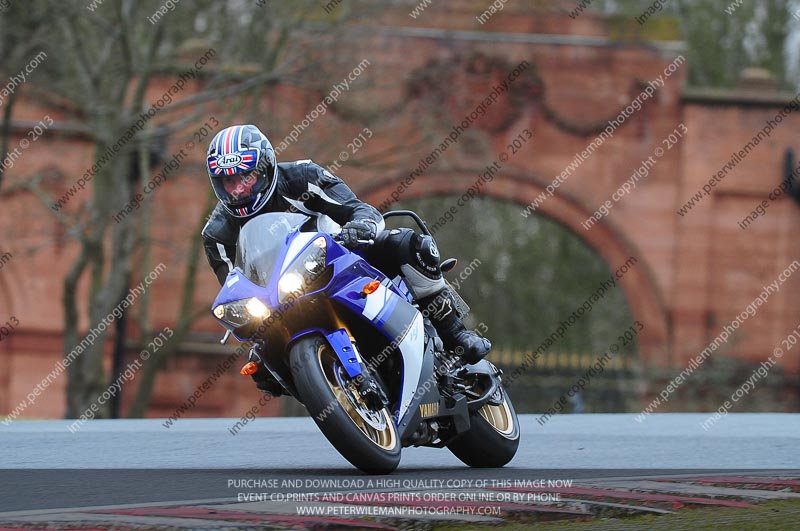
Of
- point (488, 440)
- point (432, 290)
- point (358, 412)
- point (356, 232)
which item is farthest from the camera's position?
point (488, 440)

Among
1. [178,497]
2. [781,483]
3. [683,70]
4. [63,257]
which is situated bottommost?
[63,257]

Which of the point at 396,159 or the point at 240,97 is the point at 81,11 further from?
the point at 396,159

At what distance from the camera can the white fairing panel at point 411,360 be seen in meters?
7.47

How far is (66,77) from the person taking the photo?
23.1 m

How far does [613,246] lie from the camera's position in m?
27.7

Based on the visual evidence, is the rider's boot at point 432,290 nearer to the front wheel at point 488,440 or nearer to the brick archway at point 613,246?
the front wheel at point 488,440

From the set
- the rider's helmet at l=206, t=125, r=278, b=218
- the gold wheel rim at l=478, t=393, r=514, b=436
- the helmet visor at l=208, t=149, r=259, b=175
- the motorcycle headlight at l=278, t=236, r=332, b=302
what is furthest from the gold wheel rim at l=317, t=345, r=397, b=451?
the gold wheel rim at l=478, t=393, r=514, b=436

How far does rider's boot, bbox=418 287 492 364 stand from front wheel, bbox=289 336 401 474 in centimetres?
99

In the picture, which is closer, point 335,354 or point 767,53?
point 335,354

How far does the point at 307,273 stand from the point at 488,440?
170cm

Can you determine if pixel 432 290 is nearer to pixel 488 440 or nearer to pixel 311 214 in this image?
pixel 311 214

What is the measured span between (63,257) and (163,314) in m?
2.07

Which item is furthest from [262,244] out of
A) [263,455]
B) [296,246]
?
[263,455]

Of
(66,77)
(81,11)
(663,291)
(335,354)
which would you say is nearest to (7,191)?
(66,77)
